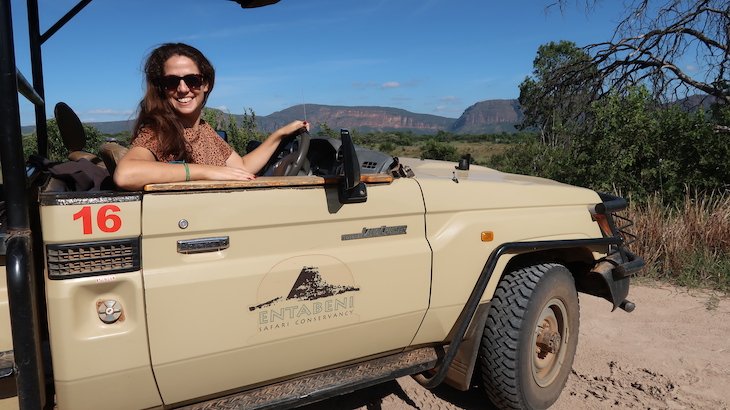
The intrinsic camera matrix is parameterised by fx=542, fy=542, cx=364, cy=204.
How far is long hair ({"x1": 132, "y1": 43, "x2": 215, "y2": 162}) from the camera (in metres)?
2.54

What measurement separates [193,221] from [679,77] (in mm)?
10545

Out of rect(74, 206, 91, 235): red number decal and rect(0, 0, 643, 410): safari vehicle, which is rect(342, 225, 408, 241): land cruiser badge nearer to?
rect(0, 0, 643, 410): safari vehicle

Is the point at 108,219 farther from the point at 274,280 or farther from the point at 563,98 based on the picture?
the point at 563,98

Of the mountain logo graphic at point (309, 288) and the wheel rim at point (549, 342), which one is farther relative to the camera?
the wheel rim at point (549, 342)

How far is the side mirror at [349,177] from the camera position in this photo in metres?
2.29

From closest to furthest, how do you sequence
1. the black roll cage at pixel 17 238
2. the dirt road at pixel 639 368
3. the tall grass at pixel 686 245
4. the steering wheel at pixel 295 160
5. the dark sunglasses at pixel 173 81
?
1. the black roll cage at pixel 17 238
2. the dark sunglasses at pixel 173 81
3. the steering wheel at pixel 295 160
4. the dirt road at pixel 639 368
5. the tall grass at pixel 686 245

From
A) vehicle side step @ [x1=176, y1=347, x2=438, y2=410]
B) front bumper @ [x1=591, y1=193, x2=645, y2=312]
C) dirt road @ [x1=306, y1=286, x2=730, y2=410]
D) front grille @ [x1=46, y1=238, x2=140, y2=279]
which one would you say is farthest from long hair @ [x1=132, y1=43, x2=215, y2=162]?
front bumper @ [x1=591, y1=193, x2=645, y2=312]

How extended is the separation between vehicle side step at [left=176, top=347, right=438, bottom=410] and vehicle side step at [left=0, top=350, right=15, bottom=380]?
0.66 metres

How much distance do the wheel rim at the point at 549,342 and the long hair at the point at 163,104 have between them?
86.4 inches

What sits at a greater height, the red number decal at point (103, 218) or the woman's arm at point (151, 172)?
the woman's arm at point (151, 172)

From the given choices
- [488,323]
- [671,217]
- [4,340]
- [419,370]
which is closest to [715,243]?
[671,217]

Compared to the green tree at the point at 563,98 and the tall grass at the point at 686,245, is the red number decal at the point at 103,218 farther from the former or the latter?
the green tree at the point at 563,98

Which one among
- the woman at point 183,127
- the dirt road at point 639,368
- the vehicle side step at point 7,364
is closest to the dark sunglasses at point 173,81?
the woman at point 183,127

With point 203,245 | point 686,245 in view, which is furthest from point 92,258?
point 686,245
